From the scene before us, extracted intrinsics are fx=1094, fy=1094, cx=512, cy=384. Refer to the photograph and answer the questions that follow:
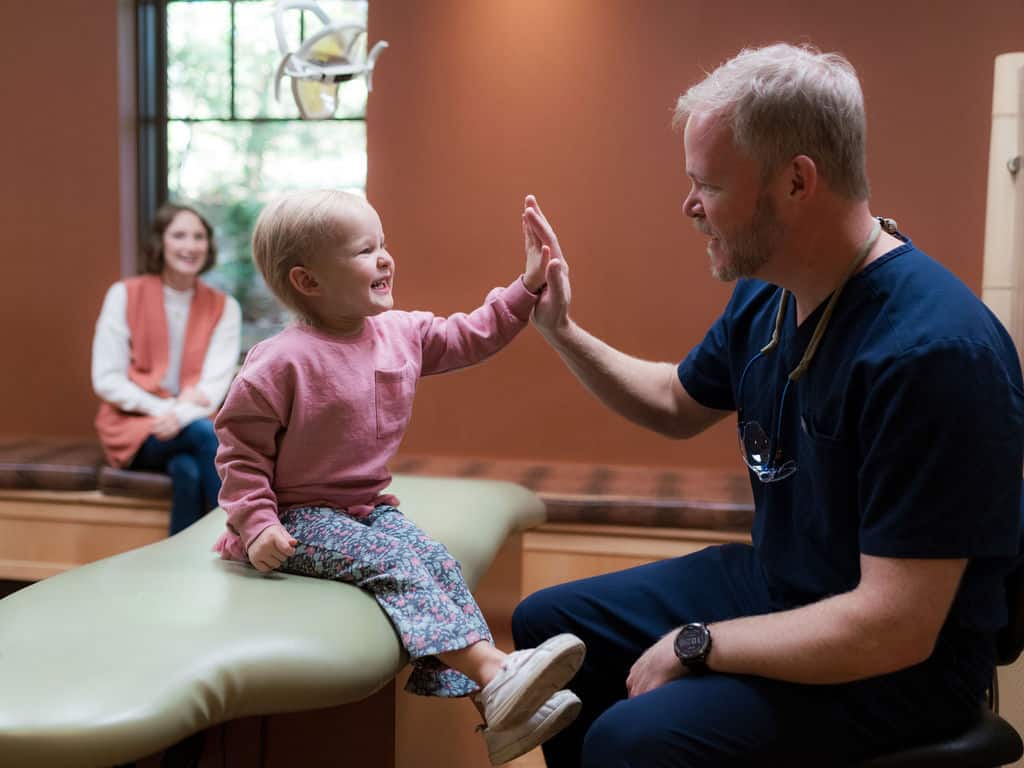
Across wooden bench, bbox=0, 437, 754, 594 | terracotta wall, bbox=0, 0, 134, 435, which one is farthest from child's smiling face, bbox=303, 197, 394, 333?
terracotta wall, bbox=0, 0, 134, 435

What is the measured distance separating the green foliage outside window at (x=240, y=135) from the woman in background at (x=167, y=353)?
50cm

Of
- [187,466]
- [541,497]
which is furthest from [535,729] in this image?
[187,466]

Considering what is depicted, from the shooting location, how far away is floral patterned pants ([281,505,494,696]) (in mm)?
1645

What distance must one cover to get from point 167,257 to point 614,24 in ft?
6.03

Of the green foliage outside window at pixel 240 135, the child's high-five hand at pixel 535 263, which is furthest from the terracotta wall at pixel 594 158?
the child's high-five hand at pixel 535 263

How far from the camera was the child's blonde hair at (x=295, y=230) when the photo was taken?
183cm

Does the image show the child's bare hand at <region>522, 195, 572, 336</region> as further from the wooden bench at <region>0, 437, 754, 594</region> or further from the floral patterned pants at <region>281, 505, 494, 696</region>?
the wooden bench at <region>0, 437, 754, 594</region>

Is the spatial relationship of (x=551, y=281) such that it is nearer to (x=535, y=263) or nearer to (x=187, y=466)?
(x=535, y=263)

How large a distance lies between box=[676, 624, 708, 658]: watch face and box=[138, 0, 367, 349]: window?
325 centimetres

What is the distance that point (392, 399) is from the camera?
1.92 m

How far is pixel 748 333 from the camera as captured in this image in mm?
1887

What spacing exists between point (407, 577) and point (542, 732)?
12.2 inches

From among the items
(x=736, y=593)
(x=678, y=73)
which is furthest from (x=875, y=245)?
(x=678, y=73)

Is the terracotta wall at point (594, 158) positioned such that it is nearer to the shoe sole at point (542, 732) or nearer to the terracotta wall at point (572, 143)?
the terracotta wall at point (572, 143)
